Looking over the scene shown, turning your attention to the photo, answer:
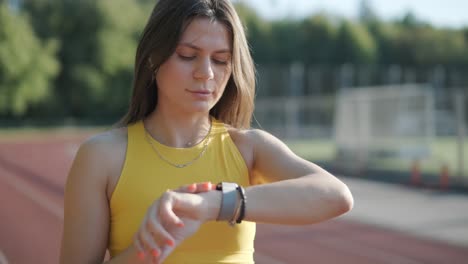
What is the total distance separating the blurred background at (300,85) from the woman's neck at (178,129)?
1525cm

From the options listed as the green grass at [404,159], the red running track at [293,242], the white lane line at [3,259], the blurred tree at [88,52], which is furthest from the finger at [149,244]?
the blurred tree at [88,52]

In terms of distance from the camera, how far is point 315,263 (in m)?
8.79

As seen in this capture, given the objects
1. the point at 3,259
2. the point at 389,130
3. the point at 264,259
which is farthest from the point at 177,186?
the point at 389,130

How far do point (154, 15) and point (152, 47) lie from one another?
9cm

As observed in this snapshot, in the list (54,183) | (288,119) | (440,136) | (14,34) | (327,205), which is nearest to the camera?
(327,205)

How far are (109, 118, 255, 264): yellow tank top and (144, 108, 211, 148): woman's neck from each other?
4cm

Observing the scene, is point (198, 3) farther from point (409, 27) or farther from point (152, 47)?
point (409, 27)

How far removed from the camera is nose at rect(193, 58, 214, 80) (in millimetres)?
1641

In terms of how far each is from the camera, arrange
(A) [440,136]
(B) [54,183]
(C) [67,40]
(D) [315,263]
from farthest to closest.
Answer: (C) [67,40] < (A) [440,136] < (B) [54,183] < (D) [315,263]

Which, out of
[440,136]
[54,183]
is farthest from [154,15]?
[440,136]

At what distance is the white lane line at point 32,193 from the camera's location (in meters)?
13.0

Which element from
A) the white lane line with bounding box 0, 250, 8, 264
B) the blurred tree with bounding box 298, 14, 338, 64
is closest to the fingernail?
the white lane line with bounding box 0, 250, 8, 264

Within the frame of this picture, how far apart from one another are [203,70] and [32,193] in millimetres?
15007

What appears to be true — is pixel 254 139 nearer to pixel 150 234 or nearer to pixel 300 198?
pixel 300 198
